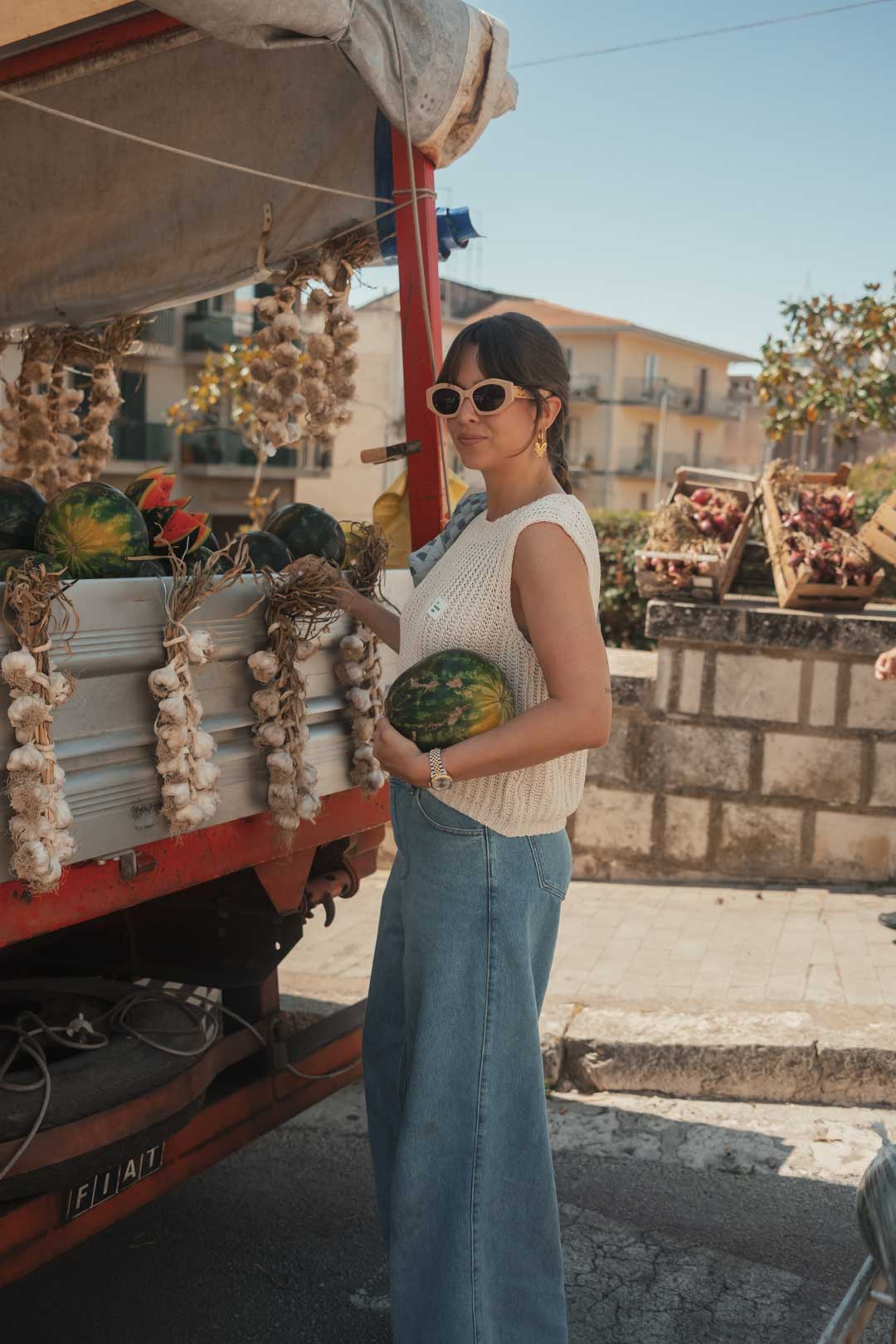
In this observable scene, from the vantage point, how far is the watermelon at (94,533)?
2.92 meters

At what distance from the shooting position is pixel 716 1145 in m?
4.28

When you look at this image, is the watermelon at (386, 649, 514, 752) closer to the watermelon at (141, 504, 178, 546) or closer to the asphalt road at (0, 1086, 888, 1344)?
the watermelon at (141, 504, 178, 546)

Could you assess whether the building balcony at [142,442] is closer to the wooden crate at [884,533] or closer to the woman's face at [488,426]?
the wooden crate at [884,533]

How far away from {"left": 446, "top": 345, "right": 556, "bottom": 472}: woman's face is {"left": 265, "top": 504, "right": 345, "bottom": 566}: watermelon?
987mm

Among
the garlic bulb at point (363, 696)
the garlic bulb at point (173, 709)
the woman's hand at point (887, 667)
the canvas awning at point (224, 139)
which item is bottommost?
the woman's hand at point (887, 667)

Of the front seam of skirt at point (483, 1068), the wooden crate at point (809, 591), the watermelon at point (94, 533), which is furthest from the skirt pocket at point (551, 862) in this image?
the wooden crate at point (809, 591)

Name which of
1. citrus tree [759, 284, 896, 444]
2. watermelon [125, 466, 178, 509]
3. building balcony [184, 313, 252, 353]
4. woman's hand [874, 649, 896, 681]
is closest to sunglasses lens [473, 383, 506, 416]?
watermelon [125, 466, 178, 509]

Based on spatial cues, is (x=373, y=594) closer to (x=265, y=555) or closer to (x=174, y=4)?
(x=265, y=555)

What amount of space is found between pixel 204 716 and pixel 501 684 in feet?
2.34

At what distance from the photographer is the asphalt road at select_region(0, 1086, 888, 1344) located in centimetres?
317

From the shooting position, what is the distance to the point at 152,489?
346cm

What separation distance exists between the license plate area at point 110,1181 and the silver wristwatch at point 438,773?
1.03m

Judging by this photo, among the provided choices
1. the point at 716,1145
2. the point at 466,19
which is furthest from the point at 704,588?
the point at 466,19

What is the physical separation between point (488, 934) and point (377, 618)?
0.93m
